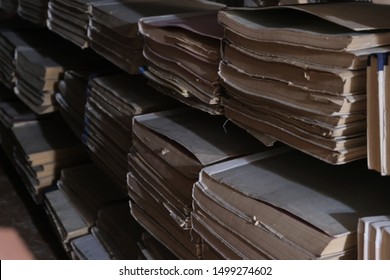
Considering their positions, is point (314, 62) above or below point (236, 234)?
above

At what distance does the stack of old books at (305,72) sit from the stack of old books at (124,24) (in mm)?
509

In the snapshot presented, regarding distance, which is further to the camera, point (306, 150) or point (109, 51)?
point (109, 51)

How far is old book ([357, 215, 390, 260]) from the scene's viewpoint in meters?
0.91

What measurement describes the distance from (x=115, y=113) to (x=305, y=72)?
0.96 meters

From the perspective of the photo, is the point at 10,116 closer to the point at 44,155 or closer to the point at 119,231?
the point at 44,155

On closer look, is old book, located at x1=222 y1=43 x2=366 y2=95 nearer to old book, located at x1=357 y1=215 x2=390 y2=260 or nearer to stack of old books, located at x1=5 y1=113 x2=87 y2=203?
old book, located at x1=357 y1=215 x2=390 y2=260

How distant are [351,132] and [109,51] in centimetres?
106

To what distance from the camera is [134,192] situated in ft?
5.38

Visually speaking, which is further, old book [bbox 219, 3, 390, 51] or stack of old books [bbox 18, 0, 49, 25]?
stack of old books [bbox 18, 0, 49, 25]

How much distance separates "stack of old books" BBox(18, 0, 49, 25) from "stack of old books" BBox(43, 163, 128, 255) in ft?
2.27

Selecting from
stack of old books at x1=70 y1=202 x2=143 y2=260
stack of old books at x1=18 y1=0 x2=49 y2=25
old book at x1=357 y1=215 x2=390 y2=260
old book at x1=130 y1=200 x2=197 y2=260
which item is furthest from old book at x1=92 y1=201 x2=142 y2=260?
old book at x1=357 y1=215 x2=390 y2=260
